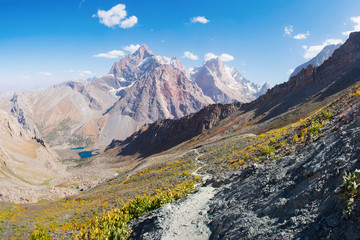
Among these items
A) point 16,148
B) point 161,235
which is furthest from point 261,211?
point 16,148

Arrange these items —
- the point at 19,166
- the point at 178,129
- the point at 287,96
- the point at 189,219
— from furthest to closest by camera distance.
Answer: the point at 178,129 → the point at 287,96 → the point at 19,166 → the point at 189,219

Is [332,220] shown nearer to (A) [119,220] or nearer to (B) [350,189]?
(B) [350,189]

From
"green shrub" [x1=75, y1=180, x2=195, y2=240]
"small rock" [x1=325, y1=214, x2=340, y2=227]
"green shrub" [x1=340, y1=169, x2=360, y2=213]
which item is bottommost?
"green shrub" [x1=75, y1=180, x2=195, y2=240]

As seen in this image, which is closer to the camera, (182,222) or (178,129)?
(182,222)

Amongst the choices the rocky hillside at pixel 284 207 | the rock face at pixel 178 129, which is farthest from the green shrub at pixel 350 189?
the rock face at pixel 178 129

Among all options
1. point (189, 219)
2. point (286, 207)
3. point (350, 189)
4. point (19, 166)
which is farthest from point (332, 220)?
point (19, 166)

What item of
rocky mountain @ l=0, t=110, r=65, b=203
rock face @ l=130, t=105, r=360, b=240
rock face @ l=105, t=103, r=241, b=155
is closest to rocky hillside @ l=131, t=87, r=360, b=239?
rock face @ l=130, t=105, r=360, b=240

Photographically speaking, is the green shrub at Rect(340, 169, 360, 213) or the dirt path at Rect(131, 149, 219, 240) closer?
the green shrub at Rect(340, 169, 360, 213)

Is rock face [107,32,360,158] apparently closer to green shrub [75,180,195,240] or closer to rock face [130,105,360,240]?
green shrub [75,180,195,240]

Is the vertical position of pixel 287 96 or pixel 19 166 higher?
pixel 19 166

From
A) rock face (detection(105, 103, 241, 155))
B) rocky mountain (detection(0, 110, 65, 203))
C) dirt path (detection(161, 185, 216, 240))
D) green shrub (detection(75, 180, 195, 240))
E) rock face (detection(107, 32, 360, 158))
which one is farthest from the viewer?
rock face (detection(105, 103, 241, 155))

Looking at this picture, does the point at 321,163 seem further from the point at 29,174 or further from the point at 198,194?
the point at 29,174

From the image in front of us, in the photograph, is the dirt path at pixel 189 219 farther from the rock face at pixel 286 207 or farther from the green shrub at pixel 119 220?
the green shrub at pixel 119 220

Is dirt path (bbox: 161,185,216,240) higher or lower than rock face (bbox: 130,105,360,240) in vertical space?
lower
